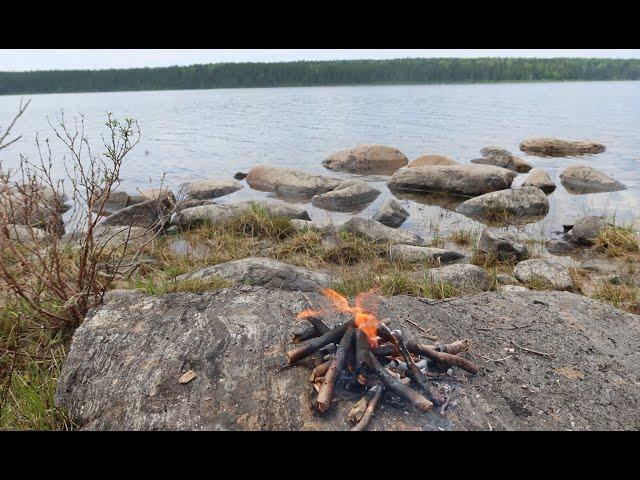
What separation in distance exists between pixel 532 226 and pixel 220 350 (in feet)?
27.7

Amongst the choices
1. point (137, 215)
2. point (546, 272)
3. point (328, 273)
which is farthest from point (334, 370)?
point (137, 215)

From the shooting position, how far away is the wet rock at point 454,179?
13.2 metres

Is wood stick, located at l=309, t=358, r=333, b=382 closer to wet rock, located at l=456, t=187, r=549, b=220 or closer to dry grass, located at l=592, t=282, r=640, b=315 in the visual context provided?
dry grass, located at l=592, t=282, r=640, b=315

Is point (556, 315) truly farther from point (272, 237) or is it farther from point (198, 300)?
point (272, 237)

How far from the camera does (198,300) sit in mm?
4520

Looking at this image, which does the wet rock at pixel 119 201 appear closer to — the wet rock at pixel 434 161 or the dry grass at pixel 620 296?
the wet rock at pixel 434 161

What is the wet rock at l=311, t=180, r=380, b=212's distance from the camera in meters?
12.4

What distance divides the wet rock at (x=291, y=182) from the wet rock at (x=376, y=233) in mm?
4707

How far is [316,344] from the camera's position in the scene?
3432mm

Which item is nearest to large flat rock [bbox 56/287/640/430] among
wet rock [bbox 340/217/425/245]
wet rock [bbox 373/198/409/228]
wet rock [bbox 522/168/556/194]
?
wet rock [bbox 340/217/425/245]

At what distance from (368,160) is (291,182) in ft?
13.0

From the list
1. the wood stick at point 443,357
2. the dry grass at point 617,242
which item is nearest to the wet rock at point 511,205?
the dry grass at point 617,242
